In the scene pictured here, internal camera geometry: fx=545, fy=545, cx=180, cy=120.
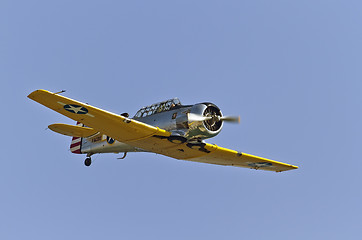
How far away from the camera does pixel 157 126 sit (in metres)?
22.1

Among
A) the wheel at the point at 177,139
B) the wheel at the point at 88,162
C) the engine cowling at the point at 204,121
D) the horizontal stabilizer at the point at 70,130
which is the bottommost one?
the wheel at the point at 88,162

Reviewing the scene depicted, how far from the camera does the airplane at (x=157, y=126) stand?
65.9ft

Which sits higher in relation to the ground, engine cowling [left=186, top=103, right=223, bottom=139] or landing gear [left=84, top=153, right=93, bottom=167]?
engine cowling [left=186, top=103, right=223, bottom=139]

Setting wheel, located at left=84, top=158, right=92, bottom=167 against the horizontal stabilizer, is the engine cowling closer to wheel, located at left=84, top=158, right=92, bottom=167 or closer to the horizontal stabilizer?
the horizontal stabilizer

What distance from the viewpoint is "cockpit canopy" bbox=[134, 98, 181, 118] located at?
73.3 ft

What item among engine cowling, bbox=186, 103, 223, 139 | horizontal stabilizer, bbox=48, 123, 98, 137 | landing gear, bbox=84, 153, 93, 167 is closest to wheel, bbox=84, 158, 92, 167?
landing gear, bbox=84, 153, 93, 167

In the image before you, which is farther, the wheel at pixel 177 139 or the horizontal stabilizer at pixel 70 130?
the horizontal stabilizer at pixel 70 130

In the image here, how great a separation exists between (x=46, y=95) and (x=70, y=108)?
1177 millimetres

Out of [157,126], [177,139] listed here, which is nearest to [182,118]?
[177,139]

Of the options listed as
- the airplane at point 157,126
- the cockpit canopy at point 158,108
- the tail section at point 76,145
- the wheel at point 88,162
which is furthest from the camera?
the tail section at point 76,145

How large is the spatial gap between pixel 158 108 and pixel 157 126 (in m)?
0.93

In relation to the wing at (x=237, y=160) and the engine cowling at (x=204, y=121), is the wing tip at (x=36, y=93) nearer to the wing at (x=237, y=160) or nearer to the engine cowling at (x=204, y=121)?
the engine cowling at (x=204, y=121)

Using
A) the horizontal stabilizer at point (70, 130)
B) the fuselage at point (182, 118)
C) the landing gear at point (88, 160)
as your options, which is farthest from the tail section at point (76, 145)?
the fuselage at point (182, 118)

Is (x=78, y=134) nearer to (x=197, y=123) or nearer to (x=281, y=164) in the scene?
(x=197, y=123)
